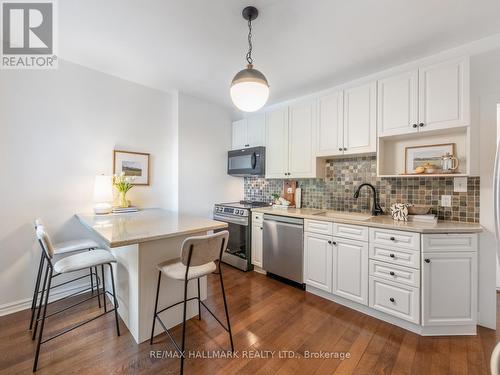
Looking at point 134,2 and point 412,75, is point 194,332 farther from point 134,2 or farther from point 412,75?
point 412,75

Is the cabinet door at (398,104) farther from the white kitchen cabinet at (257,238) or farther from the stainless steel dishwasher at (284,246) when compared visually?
the white kitchen cabinet at (257,238)

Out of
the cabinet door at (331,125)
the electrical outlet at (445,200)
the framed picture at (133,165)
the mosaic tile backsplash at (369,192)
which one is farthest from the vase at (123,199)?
the electrical outlet at (445,200)

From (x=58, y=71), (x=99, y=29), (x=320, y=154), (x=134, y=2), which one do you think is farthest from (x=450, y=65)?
(x=58, y=71)

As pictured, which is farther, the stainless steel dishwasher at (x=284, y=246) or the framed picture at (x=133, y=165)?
the framed picture at (x=133, y=165)

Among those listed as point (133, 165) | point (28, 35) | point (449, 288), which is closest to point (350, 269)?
point (449, 288)

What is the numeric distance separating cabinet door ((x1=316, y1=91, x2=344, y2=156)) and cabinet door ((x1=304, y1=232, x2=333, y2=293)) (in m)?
1.06

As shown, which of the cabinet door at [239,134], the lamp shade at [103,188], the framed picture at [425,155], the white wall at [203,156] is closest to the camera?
the framed picture at [425,155]

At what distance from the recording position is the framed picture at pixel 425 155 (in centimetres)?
217

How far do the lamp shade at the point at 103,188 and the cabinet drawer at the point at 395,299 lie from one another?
9.55ft

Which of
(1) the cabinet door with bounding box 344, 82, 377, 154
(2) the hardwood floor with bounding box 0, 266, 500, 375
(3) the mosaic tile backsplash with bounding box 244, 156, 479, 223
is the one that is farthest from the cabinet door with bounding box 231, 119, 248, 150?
(2) the hardwood floor with bounding box 0, 266, 500, 375

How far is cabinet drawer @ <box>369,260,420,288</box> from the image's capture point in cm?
186

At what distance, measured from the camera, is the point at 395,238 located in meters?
1.96

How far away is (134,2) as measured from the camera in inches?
62.9

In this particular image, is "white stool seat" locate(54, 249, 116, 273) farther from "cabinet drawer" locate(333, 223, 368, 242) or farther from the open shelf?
the open shelf
